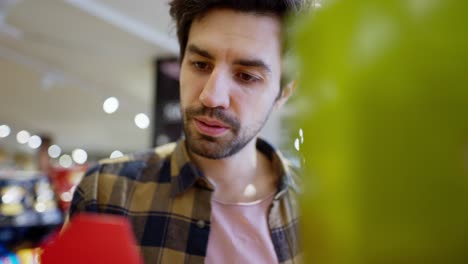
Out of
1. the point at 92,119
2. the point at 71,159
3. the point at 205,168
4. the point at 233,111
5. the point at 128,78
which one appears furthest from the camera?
the point at 71,159

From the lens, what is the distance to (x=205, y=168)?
36.8 inches

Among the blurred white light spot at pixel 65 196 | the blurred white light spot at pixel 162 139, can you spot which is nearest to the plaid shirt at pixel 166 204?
the blurred white light spot at pixel 65 196

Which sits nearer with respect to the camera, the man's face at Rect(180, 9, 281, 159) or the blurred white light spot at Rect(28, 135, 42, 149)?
the man's face at Rect(180, 9, 281, 159)

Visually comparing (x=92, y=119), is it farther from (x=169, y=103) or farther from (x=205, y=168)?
(x=205, y=168)

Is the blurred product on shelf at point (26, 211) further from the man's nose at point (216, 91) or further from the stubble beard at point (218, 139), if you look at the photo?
the man's nose at point (216, 91)

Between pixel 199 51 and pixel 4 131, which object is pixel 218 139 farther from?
pixel 4 131

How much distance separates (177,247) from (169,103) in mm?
3994

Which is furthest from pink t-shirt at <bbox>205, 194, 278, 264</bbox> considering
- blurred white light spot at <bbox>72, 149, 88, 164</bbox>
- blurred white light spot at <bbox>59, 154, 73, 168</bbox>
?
blurred white light spot at <bbox>59, 154, 73, 168</bbox>

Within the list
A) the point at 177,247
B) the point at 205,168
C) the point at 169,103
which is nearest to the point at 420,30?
the point at 177,247

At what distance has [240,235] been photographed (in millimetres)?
821

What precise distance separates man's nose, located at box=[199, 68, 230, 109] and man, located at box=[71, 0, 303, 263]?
3cm

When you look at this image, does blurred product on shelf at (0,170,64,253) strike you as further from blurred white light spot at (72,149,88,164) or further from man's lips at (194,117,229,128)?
blurred white light spot at (72,149,88,164)

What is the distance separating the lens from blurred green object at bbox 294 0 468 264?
5.8 inches

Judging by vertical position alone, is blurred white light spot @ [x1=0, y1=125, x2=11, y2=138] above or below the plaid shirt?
above
